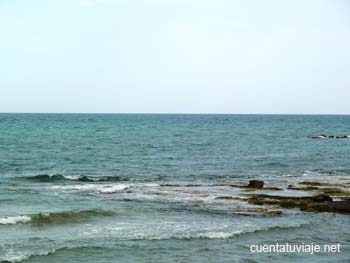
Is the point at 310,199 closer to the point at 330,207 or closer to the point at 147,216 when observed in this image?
the point at 330,207

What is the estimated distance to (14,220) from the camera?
2481 cm

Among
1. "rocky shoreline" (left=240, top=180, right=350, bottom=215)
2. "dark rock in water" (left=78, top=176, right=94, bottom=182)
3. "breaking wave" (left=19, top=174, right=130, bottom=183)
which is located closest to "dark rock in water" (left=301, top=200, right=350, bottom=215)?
"rocky shoreline" (left=240, top=180, right=350, bottom=215)

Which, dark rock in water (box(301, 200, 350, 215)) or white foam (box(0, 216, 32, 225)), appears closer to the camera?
white foam (box(0, 216, 32, 225))

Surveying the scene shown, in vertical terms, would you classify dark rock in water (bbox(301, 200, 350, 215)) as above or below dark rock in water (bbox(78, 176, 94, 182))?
above

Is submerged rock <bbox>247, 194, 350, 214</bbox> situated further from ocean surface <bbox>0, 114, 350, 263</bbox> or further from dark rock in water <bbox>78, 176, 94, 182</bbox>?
dark rock in water <bbox>78, 176, 94, 182</bbox>

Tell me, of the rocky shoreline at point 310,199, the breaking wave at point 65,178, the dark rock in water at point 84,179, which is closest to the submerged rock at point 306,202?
the rocky shoreline at point 310,199

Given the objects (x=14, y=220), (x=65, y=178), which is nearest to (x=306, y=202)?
→ (x=14, y=220)

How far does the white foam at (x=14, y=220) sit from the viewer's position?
80.2 ft

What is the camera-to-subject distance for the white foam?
24.4m

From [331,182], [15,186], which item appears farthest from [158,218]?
[331,182]

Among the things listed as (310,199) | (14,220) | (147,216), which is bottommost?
(147,216)

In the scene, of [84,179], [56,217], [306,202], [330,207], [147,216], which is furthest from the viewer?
[84,179]

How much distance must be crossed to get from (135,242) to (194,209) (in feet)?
25.4

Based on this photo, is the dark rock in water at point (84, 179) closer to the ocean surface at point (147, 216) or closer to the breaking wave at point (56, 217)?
the ocean surface at point (147, 216)
